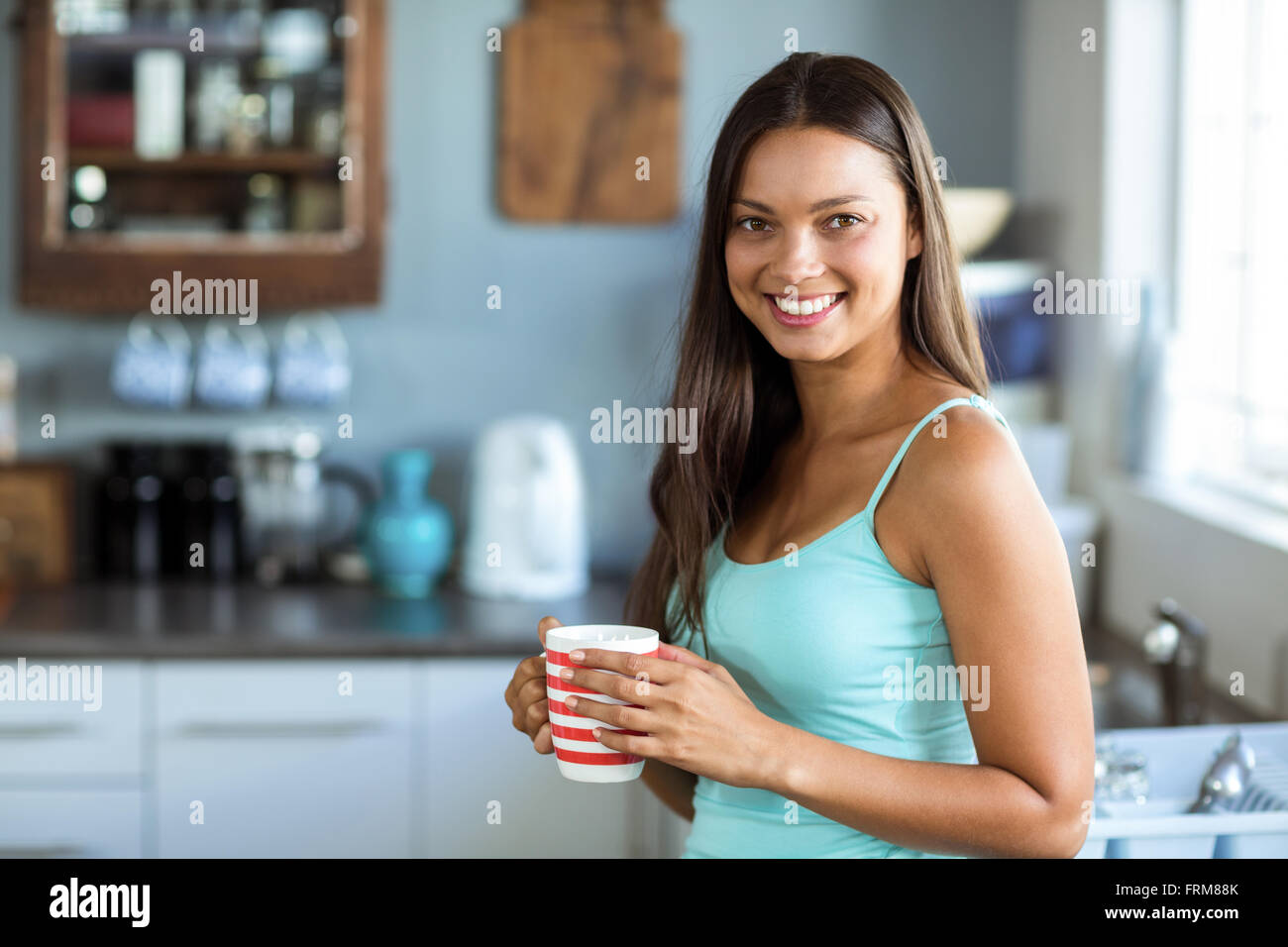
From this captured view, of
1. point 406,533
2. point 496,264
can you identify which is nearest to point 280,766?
point 406,533

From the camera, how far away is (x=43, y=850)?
2.07 m

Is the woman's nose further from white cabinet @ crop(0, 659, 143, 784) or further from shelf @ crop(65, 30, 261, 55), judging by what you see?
shelf @ crop(65, 30, 261, 55)

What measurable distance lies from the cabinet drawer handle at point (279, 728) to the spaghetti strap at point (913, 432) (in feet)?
4.68

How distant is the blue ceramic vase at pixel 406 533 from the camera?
7.92 feet

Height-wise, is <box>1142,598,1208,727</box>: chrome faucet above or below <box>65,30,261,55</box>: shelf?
below

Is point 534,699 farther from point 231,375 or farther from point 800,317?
point 231,375

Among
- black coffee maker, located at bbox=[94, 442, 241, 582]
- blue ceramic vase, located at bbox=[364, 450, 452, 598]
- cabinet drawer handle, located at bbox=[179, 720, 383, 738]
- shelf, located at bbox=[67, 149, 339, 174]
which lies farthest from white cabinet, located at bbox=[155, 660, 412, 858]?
shelf, located at bbox=[67, 149, 339, 174]

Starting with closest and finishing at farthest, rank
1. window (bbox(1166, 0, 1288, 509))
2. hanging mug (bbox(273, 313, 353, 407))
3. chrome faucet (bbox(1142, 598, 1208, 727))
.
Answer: chrome faucet (bbox(1142, 598, 1208, 727)) < window (bbox(1166, 0, 1288, 509)) < hanging mug (bbox(273, 313, 353, 407))

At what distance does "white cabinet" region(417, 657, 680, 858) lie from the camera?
2.14m

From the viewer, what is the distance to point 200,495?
2.54 metres

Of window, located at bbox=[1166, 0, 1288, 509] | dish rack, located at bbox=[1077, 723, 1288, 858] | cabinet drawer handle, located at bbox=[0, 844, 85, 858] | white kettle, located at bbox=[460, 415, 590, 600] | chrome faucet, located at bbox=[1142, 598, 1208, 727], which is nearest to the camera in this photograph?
dish rack, located at bbox=[1077, 723, 1288, 858]

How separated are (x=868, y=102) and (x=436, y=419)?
1844mm

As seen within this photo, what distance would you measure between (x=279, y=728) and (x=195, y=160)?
1091 millimetres

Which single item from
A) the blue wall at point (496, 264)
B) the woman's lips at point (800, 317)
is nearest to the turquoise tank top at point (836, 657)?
the woman's lips at point (800, 317)
